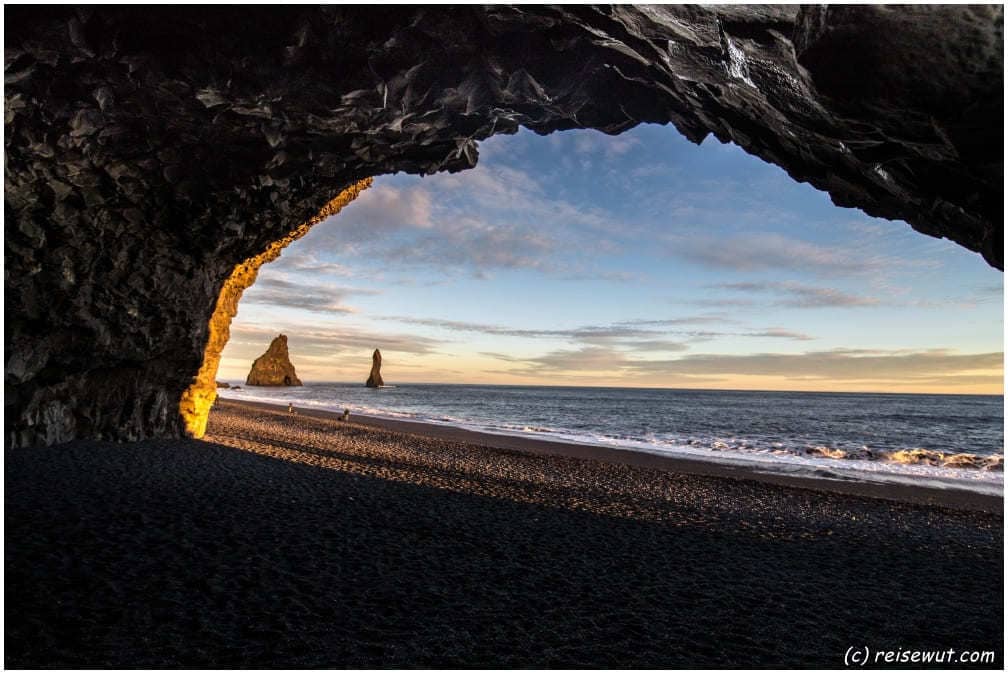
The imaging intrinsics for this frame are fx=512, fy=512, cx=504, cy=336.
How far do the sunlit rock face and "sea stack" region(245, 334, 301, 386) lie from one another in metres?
130

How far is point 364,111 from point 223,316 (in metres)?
13.9

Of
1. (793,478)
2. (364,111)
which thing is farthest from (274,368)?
(364,111)

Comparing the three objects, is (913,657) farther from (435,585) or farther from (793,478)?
(793,478)

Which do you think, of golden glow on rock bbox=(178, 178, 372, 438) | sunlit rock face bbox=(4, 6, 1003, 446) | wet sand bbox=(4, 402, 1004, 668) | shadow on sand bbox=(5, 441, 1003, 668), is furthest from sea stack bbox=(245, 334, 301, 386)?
shadow on sand bbox=(5, 441, 1003, 668)

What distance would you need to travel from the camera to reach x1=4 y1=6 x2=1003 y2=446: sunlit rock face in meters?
7.16

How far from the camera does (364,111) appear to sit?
11.2 m

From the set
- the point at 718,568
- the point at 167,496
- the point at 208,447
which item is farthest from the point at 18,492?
the point at 718,568

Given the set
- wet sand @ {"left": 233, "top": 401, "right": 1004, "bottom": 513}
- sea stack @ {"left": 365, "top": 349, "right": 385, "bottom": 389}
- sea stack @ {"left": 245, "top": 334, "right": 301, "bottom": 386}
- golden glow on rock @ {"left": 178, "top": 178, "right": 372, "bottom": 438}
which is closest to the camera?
wet sand @ {"left": 233, "top": 401, "right": 1004, "bottom": 513}

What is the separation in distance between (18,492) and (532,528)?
1040cm

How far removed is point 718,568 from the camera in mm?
8695

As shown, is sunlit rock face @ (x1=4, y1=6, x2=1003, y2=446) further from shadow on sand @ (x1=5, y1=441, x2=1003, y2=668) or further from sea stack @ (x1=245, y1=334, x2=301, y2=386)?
sea stack @ (x1=245, y1=334, x2=301, y2=386)

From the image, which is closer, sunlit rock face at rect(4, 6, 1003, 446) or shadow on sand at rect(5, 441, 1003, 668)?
shadow on sand at rect(5, 441, 1003, 668)

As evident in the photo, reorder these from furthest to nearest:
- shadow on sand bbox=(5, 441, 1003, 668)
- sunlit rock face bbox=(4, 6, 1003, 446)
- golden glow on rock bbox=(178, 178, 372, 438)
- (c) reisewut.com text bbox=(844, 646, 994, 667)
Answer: golden glow on rock bbox=(178, 178, 372, 438) < sunlit rock face bbox=(4, 6, 1003, 446) < (c) reisewut.com text bbox=(844, 646, 994, 667) < shadow on sand bbox=(5, 441, 1003, 668)

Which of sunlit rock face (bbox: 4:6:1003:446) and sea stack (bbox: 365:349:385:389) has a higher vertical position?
sunlit rock face (bbox: 4:6:1003:446)
